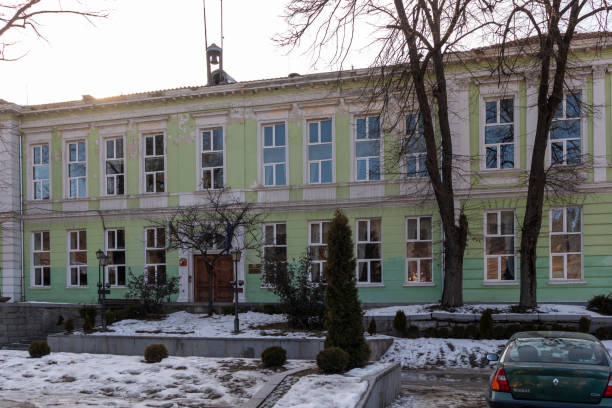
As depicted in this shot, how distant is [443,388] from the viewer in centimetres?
1248

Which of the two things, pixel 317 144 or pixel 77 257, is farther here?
pixel 77 257

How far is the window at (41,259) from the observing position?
2786 centimetres

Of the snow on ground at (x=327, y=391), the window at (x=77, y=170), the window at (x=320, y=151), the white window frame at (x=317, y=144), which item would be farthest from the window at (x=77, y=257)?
the snow on ground at (x=327, y=391)

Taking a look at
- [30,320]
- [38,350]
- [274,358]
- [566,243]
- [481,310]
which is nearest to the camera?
[274,358]

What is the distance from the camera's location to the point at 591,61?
68.9ft

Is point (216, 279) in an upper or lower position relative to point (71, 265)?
lower

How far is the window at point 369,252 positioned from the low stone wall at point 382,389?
12.0 meters

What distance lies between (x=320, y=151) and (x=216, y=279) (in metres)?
7.24

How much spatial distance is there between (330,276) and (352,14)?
27.1ft

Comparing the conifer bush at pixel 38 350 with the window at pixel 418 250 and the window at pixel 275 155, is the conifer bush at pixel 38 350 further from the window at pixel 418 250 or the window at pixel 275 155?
the window at pixel 418 250

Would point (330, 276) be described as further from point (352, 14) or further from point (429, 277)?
point (429, 277)

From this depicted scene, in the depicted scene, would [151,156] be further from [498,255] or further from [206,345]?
[498,255]

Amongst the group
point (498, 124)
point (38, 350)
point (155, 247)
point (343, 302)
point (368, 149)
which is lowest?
point (38, 350)

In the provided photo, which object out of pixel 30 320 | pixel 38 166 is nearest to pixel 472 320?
pixel 30 320
